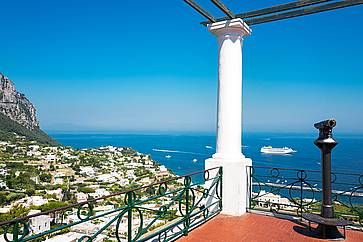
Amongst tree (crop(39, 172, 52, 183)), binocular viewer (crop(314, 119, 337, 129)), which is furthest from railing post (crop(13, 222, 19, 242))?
tree (crop(39, 172, 52, 183))

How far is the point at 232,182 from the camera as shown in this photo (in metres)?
4.25

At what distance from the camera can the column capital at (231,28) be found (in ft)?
13.7

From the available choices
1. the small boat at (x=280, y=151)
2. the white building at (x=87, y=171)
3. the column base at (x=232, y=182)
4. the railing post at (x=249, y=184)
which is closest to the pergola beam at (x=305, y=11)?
the column base at (x=232, y=182)

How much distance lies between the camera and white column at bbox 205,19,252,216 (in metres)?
4.26

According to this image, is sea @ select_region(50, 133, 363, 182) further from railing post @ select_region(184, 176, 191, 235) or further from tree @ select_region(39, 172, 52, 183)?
tree @ select_region(39, 172, 52, 183)

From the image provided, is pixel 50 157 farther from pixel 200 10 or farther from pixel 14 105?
pixel 200 10

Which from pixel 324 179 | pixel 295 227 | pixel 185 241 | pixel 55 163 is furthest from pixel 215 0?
pixel 55 163

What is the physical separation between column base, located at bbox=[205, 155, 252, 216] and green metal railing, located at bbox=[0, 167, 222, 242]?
0.26ft

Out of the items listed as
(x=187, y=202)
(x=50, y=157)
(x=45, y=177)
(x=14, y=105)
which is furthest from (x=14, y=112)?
(x=187, y=202)

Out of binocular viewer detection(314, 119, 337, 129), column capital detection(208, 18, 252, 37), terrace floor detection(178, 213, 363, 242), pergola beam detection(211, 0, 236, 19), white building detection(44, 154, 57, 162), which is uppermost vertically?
pergola beam detection(211, 0, 236, 19)

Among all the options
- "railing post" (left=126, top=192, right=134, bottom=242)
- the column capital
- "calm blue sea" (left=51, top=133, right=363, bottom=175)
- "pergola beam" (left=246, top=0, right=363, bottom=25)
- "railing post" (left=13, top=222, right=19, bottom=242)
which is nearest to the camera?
"railing post" (left=13, top=222, right=19, bottom=242)

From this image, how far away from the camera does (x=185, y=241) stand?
3.31m

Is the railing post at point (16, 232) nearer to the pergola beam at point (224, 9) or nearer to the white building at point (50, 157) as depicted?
the pergola beam at point (224, 9)

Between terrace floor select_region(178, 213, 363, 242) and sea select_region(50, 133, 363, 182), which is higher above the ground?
terrace floor select_region(178, 213, 363, 242)
